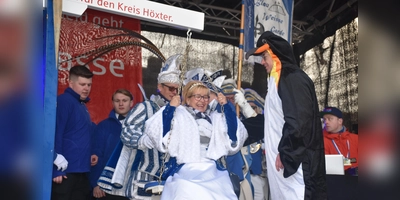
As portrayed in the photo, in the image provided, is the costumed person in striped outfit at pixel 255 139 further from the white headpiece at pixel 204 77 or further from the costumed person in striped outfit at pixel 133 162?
the costumed person in striped outfit at pixel 133 162

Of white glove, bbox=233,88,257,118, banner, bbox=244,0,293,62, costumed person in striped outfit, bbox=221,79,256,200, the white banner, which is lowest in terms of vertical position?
costumed person in striped outfit, bbox=221,79,256,200

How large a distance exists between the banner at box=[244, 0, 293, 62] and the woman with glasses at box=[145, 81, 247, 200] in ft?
5.73

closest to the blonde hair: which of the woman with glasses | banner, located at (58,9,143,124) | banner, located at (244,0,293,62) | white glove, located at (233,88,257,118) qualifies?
the woman with glasses

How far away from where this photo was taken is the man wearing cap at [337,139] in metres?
5.52

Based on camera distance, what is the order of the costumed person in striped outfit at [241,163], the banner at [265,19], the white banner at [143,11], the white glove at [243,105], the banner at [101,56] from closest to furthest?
the white banner at [143,11] < the costumed person in striped outfit at [241,163] < the white glove at [243,105] < the banner at [265,19] < the banner at [101,56]

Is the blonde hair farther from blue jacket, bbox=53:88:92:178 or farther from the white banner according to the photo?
blue jacket, bbox=53:88:92:178

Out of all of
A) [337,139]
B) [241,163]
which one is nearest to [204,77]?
[241,163]

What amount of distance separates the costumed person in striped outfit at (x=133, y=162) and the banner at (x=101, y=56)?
204 cm

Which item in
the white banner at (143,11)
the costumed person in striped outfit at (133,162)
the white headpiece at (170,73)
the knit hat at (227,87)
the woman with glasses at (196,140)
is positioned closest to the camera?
the white banner at (143,11)

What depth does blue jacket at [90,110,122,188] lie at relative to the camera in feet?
A: 15.6

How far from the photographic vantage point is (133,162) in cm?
398

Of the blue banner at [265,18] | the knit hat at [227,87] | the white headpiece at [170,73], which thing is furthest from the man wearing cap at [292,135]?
the blue banner at [265,18]

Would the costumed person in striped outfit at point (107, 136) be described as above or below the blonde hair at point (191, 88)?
below

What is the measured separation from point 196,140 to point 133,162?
759 millimetres
